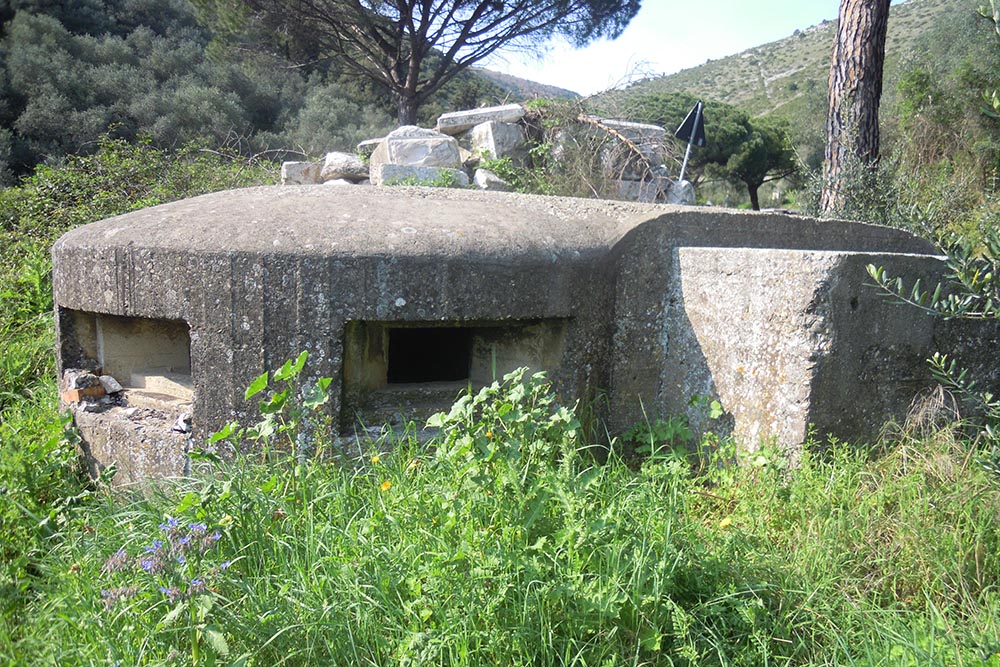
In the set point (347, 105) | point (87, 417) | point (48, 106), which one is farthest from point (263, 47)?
point (87, 417)

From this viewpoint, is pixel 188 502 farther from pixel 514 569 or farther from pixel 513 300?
pixel 513 300

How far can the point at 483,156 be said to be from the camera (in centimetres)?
735

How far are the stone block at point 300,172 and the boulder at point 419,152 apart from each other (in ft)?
2.01

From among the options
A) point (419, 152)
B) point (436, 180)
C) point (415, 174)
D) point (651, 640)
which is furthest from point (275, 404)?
point (419, 152)

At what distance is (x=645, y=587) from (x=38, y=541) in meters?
2.18

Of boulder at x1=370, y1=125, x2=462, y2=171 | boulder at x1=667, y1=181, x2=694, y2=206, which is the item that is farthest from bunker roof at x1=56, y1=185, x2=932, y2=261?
boulder at x1=370, y1=125, x2=462, y2=171

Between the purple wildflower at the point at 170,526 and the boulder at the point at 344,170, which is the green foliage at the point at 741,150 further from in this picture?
the purple wildflower at the point at 170,526

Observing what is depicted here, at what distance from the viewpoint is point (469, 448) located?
1952 millimetres

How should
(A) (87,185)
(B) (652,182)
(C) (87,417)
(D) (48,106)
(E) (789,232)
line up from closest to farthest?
(C) (87,417) → (E) (789,232) → (A) (87,185) → (B) (652,182) → (D) (48,106)

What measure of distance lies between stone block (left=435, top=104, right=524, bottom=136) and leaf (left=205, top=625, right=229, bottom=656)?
6.84m

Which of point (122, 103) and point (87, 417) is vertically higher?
point (122, 103)

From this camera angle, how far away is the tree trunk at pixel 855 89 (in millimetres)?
5844

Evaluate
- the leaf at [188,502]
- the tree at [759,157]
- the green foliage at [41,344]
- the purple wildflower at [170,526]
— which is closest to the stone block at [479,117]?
the green foliage at [41,344]

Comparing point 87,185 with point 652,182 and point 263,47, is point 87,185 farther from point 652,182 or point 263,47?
point 263,47
